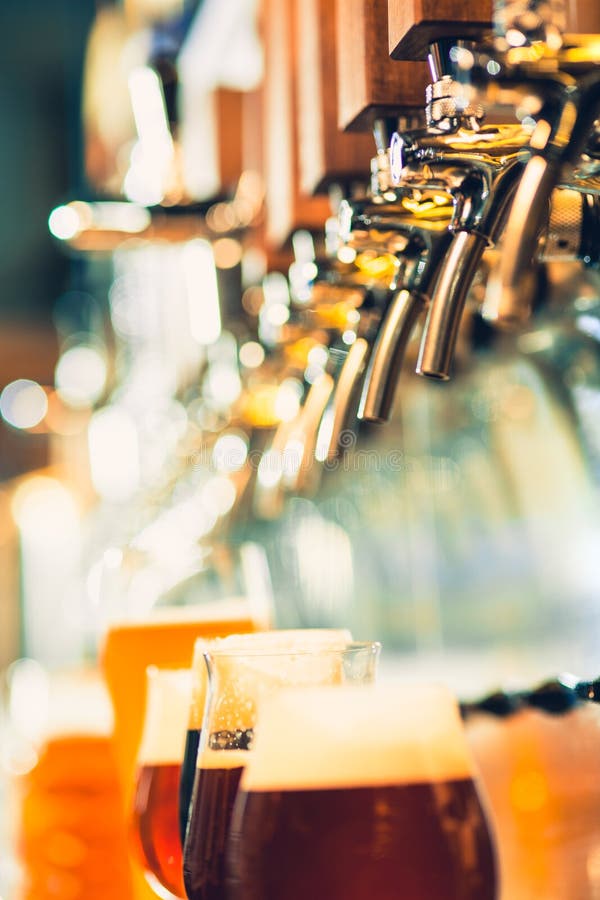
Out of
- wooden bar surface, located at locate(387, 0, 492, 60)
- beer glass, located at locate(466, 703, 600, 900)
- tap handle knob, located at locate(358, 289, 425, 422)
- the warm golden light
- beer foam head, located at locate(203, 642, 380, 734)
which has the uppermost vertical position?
wooden bar surface, located at locate(387, 0, 492, 60)

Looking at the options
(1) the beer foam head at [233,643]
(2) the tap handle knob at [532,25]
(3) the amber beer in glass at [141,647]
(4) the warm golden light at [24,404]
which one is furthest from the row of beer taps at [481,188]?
(4) the warm golden light at [24,404]

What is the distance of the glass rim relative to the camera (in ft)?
2.33

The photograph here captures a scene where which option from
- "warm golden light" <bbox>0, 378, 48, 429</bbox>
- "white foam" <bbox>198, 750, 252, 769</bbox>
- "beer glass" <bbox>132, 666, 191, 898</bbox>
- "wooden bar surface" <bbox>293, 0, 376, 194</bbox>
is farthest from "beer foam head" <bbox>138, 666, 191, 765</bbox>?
"warm golden light" <bbox>0, 378, 48, 429</bbox>

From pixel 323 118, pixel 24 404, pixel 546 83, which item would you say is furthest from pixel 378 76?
pixel 24 404

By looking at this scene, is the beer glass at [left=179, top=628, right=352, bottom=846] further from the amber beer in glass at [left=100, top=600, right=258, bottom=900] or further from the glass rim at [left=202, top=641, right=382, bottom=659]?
the amber beer in glass at [left=100, top=600, right=258, bottom=900]

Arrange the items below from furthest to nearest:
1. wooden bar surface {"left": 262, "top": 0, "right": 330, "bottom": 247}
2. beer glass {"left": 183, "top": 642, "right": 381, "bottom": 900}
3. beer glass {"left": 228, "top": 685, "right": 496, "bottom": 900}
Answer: wooden bar surface {"left": 262, "top": 0, "right": 330, "bottom": 247} → beer glass {"left": 183, "top": 642, "right": 381, "bottom": 900} → beer glass {"left": 228, "top": 685, "right": 496, "bottom": 900}

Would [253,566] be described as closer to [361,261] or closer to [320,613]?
[361,261]

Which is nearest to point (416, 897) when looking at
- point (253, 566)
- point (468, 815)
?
point (468, 815)

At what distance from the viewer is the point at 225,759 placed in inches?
29.0

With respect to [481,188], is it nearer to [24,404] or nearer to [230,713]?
[230,713]

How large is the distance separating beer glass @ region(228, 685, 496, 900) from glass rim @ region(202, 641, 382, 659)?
0.09 m

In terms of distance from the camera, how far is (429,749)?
1.99 feet

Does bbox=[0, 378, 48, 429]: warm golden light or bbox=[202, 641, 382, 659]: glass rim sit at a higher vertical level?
bbox=[202, 641, 382, 659]: glass rim

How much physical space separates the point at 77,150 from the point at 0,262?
0.63 meters
